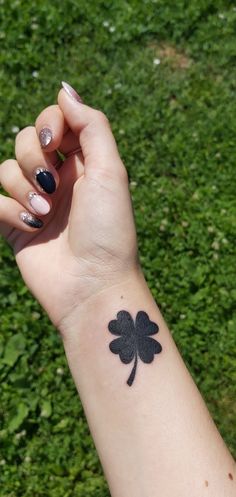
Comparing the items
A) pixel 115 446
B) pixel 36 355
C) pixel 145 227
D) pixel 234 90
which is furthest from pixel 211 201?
pixel 115 446

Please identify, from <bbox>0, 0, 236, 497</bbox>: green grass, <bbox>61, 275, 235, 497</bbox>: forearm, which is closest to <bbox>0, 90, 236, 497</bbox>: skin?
<bbox>61, 275, 235, 497</bbox>: forearm

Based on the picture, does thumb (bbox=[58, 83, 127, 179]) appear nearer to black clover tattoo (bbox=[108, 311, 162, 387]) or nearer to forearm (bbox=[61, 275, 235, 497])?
forearm (bbox=[61, 275, 235, 497])

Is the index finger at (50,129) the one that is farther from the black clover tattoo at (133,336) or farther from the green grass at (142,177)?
the green grass at (142,177)

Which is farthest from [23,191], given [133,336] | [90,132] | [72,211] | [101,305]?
[133,336]

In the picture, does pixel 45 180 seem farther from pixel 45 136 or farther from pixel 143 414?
pixel 143 414

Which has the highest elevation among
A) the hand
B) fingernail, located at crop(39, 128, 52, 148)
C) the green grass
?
fingernail, located at crop(39, 128, 52, 148)

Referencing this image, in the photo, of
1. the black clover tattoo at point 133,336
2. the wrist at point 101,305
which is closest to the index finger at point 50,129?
the wrist at point 101,305
